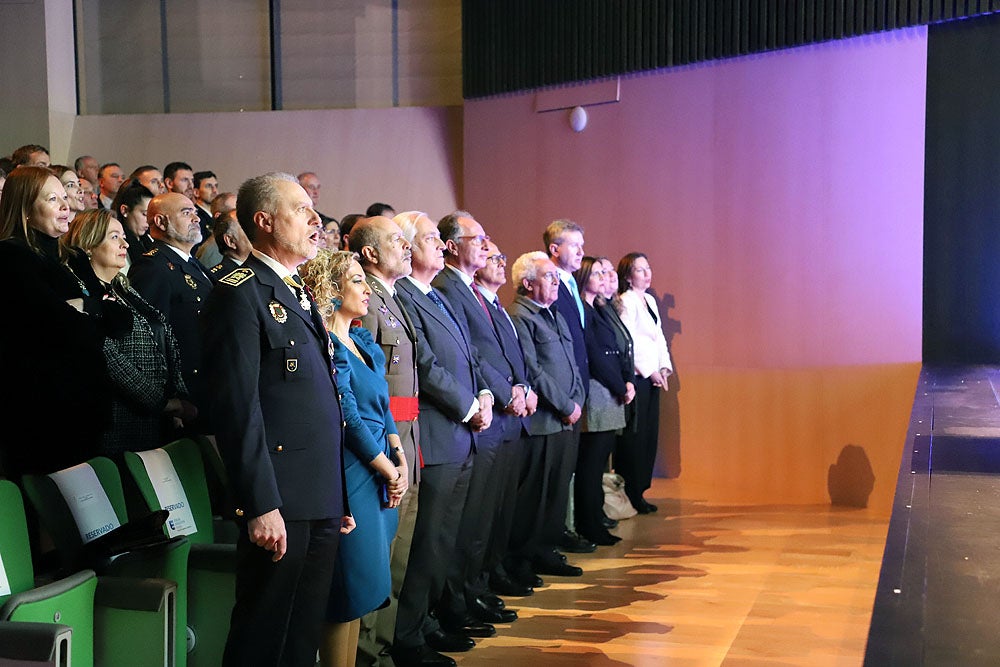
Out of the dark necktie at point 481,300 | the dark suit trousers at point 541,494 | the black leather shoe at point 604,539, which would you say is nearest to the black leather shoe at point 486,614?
the dark suit trousers at point 541,494

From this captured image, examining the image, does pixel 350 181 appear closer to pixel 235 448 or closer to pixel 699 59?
pixel 699 59

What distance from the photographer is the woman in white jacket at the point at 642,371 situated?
21.7 feet

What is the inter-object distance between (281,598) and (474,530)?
172 cm

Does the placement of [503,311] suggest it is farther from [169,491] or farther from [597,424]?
[169,491]

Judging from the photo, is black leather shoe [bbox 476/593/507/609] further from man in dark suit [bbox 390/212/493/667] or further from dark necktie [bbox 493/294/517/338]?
dark necktie [bbox 493/294/517/338]

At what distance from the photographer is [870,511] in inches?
256

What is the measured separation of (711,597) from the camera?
4680 millimetres

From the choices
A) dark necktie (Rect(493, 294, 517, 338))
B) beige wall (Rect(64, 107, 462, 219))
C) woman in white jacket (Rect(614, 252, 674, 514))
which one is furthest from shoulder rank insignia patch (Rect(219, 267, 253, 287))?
beige wall (Rect(64, 107, 462, 219))

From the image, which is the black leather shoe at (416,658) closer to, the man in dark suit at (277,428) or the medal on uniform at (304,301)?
the man in dark suit at (277,428)

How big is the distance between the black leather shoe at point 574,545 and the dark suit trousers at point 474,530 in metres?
1.26

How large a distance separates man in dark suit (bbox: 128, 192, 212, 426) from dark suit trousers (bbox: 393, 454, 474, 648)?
3.03 feet

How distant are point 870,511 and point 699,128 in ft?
8.34

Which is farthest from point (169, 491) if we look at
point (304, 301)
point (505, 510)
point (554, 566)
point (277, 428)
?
point (554, 566)

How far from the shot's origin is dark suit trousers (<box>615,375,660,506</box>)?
21.7 feet
